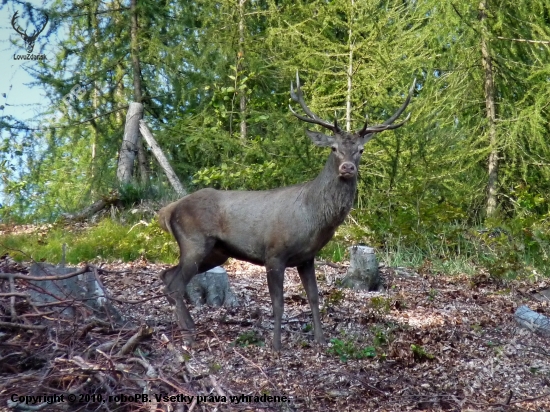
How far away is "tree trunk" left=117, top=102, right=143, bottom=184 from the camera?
14.6 m

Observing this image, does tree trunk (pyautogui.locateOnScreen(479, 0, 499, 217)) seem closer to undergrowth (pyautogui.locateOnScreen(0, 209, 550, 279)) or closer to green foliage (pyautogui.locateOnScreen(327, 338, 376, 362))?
undergrowth (pyautogui.locateOnScreen(0, 209, 550, 279))

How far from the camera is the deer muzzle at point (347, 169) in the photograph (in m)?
7.34

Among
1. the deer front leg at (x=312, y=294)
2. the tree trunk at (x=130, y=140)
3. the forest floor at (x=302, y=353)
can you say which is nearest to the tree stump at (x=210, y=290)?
the forest floor at (x=302, y=353)

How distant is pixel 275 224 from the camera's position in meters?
7.61

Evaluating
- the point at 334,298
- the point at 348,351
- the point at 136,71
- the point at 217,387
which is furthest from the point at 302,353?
the point at 136,71

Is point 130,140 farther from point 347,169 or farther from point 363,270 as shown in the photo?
point 347,169

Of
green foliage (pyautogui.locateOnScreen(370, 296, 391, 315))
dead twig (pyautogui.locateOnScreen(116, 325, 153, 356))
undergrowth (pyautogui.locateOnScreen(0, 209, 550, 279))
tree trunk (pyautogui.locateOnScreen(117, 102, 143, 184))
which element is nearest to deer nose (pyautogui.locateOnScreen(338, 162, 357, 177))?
green foliage (pyautogui.locateOnScreen(370, 296, 391, 315))

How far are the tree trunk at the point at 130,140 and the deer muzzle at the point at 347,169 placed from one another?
25.4ft

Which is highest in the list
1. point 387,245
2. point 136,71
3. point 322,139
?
point 136,71

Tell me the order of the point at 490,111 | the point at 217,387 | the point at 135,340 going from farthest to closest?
the point at 490,111 < the point at 135,340 < the point at 217,387

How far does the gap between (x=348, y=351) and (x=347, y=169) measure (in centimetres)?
160

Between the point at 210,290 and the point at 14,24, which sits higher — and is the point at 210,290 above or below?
below

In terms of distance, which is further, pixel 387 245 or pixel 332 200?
pixel 387 245

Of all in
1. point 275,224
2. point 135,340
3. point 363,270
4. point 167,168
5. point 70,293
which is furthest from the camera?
point 167,168
